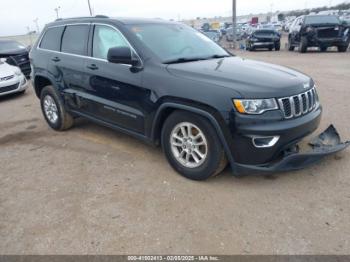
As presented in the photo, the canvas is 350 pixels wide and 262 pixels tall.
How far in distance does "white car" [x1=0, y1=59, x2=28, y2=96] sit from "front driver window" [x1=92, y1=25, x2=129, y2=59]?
5369 mm

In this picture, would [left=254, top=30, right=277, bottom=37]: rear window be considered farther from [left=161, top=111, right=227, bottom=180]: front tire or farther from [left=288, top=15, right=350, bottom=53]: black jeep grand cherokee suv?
[left=161, top=111, right=227, bottom=180]: front tire

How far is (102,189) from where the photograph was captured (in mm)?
3664

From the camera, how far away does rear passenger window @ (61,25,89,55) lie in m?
4.73

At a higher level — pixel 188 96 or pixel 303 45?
pixel 188 96

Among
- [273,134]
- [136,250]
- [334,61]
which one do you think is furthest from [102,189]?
[334,61]

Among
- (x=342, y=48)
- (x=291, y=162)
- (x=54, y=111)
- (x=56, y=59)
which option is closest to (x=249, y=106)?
(x=291, y=162)

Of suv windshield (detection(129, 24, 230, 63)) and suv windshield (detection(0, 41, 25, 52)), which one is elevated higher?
suv windshield (detection(129, 24, 230, 63))

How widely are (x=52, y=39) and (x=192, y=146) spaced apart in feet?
11.2

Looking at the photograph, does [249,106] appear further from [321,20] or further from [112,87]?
[321,20]

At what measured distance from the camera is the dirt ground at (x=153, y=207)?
274 centimetres

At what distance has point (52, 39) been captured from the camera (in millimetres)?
5523

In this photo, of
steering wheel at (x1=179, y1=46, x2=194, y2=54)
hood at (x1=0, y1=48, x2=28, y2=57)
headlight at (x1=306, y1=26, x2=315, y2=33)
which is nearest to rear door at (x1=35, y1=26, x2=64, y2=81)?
steering wheel at (x1=179, y1=46, x2=194, y2=54)

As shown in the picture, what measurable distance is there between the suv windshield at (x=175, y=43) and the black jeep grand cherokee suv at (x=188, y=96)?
0.05ft

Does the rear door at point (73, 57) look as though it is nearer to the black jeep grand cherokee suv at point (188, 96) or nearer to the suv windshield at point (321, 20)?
the black jeep grand cherokee suv at point (188, 96)
